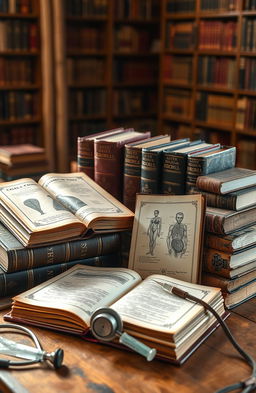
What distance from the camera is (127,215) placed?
1290 mm

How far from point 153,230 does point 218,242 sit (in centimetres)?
17

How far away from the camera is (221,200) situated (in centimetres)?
119

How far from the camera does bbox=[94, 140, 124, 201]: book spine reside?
1.41 metres

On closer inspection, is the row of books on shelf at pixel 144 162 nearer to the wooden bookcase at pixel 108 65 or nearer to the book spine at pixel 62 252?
the book spine at pixel 62 252

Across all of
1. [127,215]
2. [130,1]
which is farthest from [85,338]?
[130,1]

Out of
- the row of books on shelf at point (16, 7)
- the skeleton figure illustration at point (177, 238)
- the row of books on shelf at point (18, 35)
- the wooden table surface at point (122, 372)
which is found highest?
the row of books on shelf at point (16, 7)

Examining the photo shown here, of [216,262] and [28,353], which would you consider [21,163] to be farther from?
[28,353]

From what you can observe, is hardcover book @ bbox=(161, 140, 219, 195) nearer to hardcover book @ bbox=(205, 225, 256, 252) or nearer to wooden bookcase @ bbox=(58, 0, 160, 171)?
hardcover book @ bbox=(205, 225, 256, 252)

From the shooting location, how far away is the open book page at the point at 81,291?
105cm

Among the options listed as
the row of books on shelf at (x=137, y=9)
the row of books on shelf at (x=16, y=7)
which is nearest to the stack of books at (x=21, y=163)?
the row of books on shelf at (x=16, y=7)

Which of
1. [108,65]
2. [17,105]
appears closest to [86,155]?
[17,105]

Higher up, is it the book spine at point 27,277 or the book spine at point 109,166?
the book spine at point 109,166

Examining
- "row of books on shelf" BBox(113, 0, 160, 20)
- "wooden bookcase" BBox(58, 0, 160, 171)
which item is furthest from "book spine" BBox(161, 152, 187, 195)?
"row of books on shelf" BBox(113, 0, 160, 20)

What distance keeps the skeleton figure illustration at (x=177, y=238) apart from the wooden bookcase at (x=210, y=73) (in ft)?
9.62
